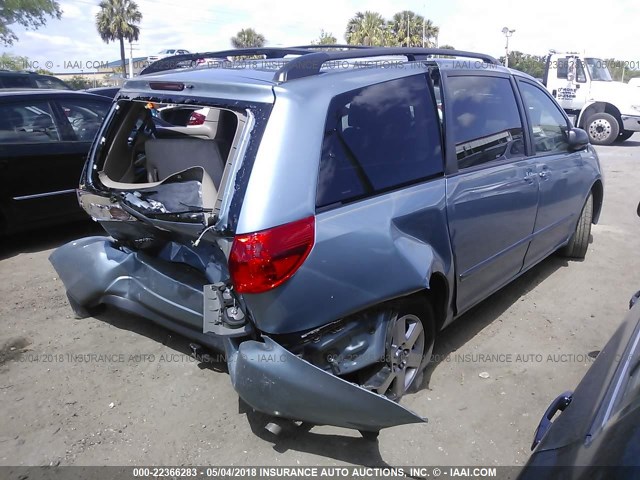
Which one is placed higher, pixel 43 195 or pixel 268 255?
pixel 268 255

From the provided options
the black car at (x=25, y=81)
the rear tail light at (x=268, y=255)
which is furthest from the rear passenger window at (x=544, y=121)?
the black car at (x=25, y=81)

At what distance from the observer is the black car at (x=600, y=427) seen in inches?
47.2

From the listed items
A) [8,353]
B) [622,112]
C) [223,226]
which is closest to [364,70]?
[223,226]

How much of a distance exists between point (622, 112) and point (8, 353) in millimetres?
14636

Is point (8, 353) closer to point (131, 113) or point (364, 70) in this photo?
point (131, 113)

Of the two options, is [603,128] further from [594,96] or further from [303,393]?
[303,393]

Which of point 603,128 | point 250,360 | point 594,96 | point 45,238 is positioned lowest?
point 45,238

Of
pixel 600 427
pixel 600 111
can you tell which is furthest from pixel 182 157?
pixel 600 111

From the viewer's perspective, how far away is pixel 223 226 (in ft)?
7.55

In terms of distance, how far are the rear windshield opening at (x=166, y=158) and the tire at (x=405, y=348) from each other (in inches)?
44.5

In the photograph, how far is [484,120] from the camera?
137 inches

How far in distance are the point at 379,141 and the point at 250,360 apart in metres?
1.24

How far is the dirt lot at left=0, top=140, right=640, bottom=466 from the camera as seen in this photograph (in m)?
2.64

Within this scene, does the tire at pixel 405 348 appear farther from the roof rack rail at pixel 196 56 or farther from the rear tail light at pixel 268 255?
the roof rack rail at pixel 196 56
